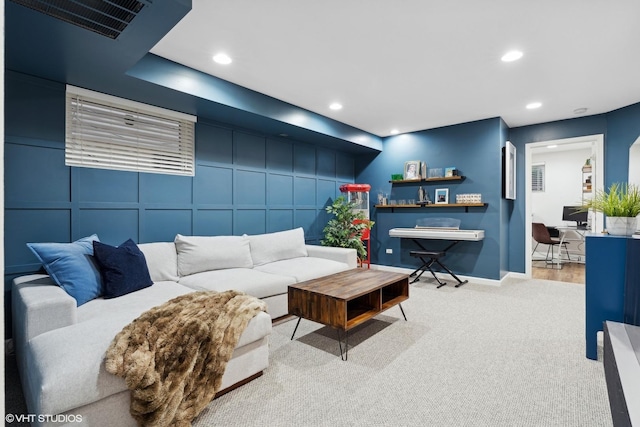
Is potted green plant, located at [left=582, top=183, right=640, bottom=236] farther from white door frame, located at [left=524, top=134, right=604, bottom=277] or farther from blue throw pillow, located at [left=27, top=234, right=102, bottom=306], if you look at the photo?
blue throw pillow, located at [left=27, top=234, right=102, bottom=306]

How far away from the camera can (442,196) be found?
5.24 metres

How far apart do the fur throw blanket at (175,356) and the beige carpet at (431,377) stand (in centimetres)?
20

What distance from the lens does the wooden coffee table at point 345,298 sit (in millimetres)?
2436

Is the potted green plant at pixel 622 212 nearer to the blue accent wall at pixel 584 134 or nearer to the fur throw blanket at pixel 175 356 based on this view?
the blue accent wall at pixel 584 134

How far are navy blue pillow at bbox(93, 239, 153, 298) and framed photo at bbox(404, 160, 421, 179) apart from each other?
14.1ft

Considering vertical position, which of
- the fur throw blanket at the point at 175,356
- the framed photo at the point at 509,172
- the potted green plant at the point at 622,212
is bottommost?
the fur throw blanket at the point at 175,356

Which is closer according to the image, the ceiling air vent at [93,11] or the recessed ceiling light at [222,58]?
the ceiling air vent at [93,11]

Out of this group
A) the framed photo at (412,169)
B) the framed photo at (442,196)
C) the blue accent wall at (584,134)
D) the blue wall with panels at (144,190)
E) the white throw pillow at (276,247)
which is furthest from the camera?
the framed photo at (412,169)

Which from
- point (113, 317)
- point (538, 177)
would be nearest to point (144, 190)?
point (113, 317)

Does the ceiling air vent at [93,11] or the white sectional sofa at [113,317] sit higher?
the ceiling air vent at [93,11]

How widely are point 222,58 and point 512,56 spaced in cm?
258

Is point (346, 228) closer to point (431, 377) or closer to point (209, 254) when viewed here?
point (209, 254)

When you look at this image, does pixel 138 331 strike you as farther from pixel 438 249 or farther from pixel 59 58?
pixel 438 249

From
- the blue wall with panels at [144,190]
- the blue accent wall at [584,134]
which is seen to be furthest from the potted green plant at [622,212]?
the blue wall with panels at [144,190]
